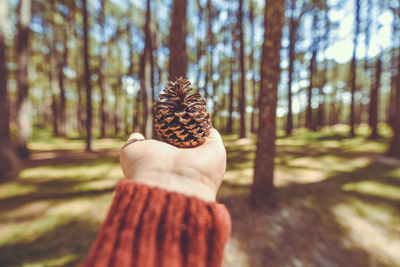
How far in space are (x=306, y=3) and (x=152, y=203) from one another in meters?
21.0

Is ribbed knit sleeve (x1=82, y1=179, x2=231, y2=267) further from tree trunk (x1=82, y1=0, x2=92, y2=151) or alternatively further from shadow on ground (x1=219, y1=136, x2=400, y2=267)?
tree trunk (x1=82, y1=0, x2=92, y2=151)

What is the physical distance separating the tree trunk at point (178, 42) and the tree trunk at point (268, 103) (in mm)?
2181

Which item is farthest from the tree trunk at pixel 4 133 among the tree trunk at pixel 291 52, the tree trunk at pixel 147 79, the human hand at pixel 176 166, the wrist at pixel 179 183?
the tree trunk at pixel 291 52

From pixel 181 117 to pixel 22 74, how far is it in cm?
1148

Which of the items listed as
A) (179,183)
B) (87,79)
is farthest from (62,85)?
(179,183)

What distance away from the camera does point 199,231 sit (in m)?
1.12

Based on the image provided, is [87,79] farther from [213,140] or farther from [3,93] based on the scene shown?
[213,140]

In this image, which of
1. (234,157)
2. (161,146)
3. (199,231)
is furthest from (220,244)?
(234,157)

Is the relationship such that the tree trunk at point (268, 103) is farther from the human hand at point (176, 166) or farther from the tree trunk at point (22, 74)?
the tree trunk at point (22, 74)

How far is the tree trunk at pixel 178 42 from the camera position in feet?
16.0

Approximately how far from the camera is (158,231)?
1.08 meters

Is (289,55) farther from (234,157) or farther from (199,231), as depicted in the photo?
(199,231)

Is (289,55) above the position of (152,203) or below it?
above

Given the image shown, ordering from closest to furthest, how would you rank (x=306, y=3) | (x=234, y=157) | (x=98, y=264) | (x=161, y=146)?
1. (x=98, y=264)
2. (x=161, y=146)
3. (x=234, y=157)
4. (x=306, y=3)
